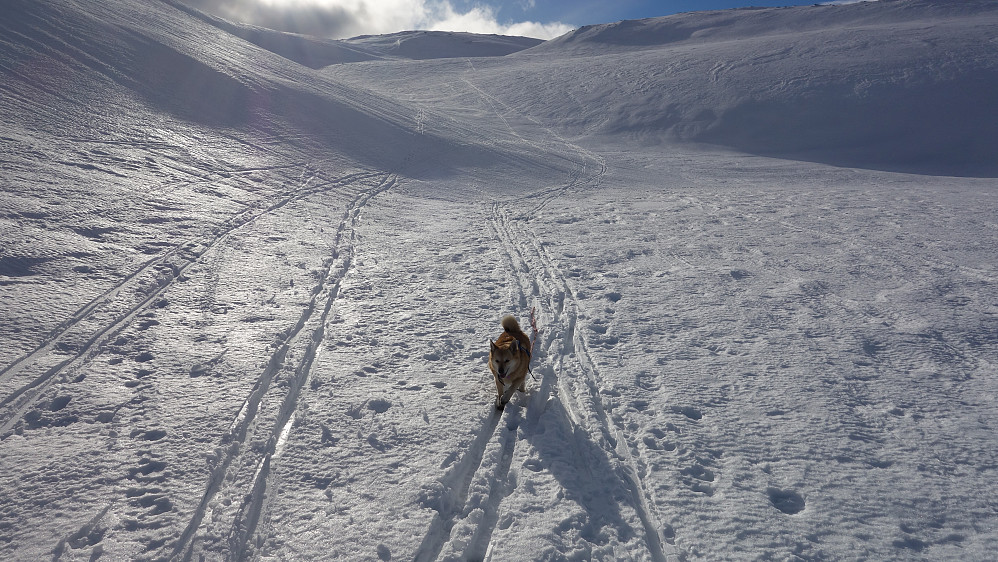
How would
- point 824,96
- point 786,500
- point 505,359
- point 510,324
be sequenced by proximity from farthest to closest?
point 824,96 → point 510,324 → point 505,359 → point 786,500

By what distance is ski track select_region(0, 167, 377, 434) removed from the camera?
4.87 meters

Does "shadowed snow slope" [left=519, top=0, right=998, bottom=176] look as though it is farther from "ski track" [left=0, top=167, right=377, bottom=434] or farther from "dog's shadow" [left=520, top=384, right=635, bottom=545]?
"dog's shadow" [left=520, top=384, right=635, bottom=545]

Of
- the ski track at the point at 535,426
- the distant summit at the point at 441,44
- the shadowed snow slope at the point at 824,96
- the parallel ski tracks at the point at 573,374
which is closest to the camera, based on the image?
the ski track at the point at 535,426

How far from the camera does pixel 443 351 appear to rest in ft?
20.9

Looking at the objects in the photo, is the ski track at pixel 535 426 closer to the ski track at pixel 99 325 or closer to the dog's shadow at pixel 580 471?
the dog's shadow at pixel 580 471

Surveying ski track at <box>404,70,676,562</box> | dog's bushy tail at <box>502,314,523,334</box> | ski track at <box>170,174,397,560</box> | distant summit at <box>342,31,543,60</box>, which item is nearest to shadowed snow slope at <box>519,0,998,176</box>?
ski track at <box>404,70,676,562</box>

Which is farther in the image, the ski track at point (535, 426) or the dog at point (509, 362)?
the dog at point (509, 362)

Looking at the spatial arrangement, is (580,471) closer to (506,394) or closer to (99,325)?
(506,394)

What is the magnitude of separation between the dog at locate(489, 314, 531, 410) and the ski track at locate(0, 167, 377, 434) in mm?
4254

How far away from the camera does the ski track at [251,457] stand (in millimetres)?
3648

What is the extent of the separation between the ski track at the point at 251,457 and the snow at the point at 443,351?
0.09ft

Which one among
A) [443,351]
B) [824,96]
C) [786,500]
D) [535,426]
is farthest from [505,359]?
[824,96]

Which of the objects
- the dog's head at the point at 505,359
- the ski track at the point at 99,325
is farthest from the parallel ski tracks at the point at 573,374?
the ski track at the point at 99,325

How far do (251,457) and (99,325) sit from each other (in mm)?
3254
